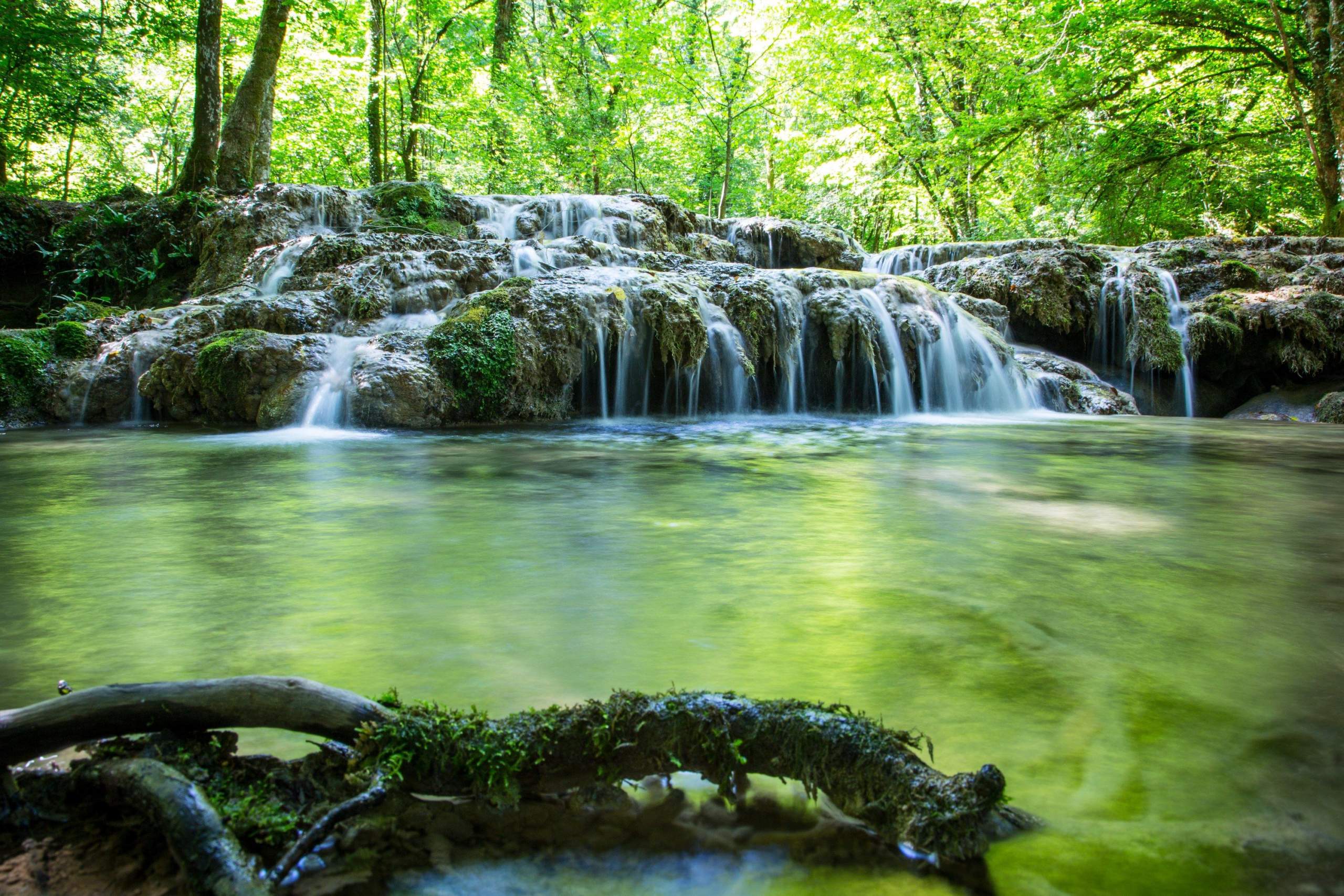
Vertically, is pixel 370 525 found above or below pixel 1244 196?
below

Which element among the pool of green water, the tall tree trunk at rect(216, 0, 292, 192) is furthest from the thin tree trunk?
the pool of green water

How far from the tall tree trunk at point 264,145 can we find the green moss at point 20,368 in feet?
18.8

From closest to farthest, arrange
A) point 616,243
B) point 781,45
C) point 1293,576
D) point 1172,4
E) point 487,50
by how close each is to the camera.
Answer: point 1293,576 → point 616,243 → point 1172,4 → point 781,45 → point 487,50

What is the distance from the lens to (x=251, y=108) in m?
13.7

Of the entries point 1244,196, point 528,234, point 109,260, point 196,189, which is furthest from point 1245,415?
point 109,260

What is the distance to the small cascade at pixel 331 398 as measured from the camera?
8.29 metres

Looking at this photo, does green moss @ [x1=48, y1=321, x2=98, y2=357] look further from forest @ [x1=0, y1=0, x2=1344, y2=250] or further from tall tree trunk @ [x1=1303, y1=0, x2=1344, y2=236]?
tall tree trunk @ [x1=1303, y1=0, x2=1344, y2=236]

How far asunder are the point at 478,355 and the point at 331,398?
1632 mm

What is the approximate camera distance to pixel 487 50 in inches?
949

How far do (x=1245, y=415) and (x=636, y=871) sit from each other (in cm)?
1408

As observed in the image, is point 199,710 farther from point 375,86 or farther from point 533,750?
point 375,86

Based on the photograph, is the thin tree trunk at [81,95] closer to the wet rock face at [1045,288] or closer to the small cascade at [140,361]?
the small cascade at [140,361]

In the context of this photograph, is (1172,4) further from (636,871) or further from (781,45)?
(636,871)

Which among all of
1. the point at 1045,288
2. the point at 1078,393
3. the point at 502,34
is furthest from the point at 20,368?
the point at 502,34
